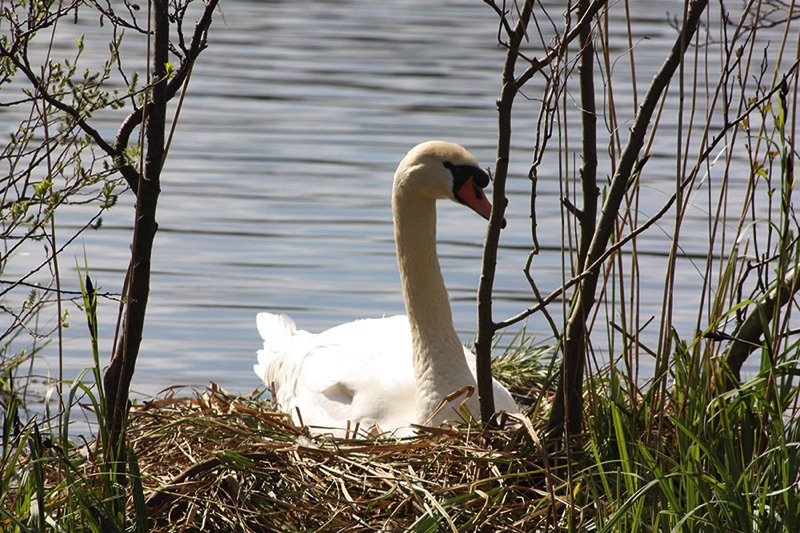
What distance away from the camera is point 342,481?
3643mm

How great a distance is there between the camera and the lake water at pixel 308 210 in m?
7.93

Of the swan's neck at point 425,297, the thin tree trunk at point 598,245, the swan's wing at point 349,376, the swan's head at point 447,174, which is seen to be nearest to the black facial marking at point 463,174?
the swan's head at point 447,174

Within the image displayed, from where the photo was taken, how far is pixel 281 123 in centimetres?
1438

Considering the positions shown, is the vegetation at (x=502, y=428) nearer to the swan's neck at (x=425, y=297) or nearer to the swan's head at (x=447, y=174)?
the swan's neck at (x=425, y=297)

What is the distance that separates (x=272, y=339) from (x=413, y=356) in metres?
1.62

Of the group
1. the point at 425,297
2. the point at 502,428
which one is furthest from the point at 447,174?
the point at 502,428

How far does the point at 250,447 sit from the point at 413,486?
58 cm

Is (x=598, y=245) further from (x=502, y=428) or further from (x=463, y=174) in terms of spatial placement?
(x=463, y=174)

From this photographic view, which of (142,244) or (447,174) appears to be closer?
(142,244)

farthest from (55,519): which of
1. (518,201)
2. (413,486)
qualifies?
(518,201)

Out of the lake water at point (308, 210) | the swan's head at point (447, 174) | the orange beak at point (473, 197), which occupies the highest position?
the swan's head at point (447, 174)

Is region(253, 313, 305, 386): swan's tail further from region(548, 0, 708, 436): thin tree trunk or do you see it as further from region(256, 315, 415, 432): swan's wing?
region(548, 0, 708, 436): thin tree trunk

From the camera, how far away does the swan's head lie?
5.03 meters

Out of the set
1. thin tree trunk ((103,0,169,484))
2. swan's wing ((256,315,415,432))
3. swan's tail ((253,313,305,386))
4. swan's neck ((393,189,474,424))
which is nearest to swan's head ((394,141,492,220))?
swan's neck ((393,189,474,424))
